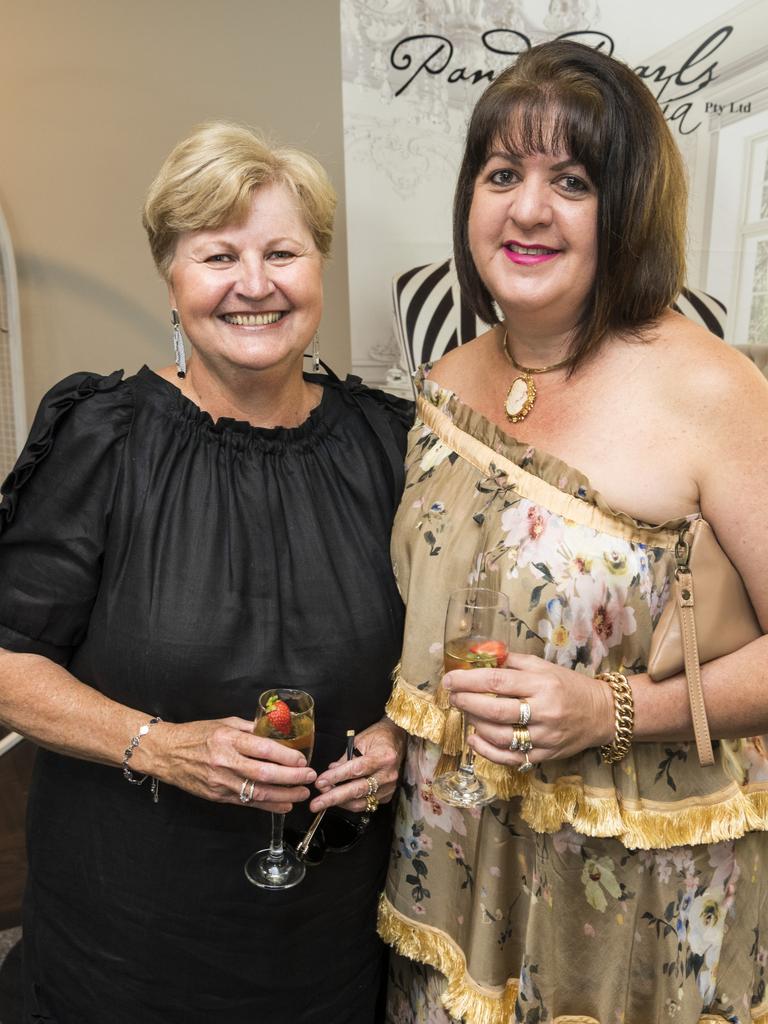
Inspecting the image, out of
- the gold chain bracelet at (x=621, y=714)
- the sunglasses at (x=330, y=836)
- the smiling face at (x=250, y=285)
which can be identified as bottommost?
the sunglasses at (x=330, y=836)

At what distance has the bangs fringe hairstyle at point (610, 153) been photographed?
4.95 ft

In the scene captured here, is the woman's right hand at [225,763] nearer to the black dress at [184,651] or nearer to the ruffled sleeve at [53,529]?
the black dress at [184,651]

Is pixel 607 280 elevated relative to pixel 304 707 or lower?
elevated

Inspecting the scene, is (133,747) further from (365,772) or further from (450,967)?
(450,967)

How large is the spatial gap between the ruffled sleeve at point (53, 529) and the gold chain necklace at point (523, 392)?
748mm

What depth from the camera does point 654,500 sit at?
57.5 inches

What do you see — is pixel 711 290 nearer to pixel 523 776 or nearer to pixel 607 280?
pixel 607 280

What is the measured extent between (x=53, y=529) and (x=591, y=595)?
0.96m

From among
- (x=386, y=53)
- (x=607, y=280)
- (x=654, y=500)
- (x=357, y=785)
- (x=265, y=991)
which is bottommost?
(x=265, y=991)

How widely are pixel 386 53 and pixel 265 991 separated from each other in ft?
9.52

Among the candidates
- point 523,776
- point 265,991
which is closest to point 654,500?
point 523,776

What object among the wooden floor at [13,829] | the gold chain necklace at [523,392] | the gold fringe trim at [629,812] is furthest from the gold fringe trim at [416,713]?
the wooden floor at [13,829]

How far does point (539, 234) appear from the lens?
1558mm

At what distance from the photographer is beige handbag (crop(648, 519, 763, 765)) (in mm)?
1396
